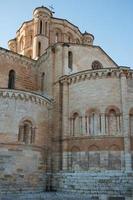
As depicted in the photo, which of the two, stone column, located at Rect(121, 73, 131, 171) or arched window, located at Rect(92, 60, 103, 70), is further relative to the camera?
arched window, located at Rect(92, 60, 103, 70)

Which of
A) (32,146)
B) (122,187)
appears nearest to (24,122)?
(32,146)

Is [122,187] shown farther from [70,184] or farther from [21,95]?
[21,95]

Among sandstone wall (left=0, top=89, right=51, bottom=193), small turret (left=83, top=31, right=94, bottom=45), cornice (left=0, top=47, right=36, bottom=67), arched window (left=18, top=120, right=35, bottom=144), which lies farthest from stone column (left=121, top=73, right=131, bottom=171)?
small turret (left=83, top=31, right=94, bottom=45)

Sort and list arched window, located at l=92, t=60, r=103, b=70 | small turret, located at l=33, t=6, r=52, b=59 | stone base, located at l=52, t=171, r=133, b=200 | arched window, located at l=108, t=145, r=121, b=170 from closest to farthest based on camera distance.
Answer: stone base, located at l=52, t=171, r=133, b=200
arched window, located at l=108, t=145, r=121, b=170
arched window, located at l=92, t=60, r=103, b=70
small turret, located at l=33, t=6, r=52, b=59

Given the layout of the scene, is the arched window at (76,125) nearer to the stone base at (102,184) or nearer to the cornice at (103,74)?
the cornice at (103,74)

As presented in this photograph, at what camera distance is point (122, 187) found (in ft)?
44.9

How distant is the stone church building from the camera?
14.3 m

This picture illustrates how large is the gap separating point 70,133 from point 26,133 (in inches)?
104

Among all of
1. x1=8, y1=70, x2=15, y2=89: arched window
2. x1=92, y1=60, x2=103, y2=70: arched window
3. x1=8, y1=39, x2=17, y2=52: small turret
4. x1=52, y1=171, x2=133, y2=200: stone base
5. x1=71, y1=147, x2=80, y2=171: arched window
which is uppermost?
x1=8, y1=39, x2=17, y2=52: small turret

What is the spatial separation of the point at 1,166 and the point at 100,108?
634 cm

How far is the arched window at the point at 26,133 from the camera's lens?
1544 centimetres

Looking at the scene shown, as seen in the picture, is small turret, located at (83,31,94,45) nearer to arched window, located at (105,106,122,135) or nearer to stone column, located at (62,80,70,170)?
stone column, located at (62,80,70,170)

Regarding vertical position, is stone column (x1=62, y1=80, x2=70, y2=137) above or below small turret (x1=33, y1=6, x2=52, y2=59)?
below

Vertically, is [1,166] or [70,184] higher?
[1,166]
